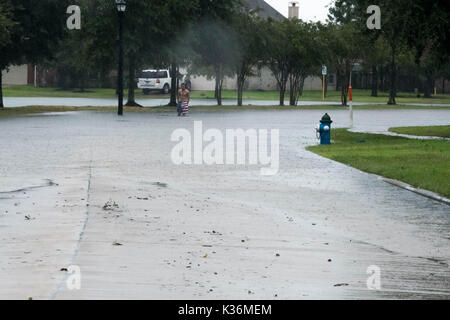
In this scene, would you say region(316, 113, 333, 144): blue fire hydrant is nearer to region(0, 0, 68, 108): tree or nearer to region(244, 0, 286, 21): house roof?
region(0, 0, 68, 108): tree

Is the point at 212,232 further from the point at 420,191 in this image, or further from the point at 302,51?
the point at 302,51

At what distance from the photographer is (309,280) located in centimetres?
841

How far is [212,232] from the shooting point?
11.1 metres

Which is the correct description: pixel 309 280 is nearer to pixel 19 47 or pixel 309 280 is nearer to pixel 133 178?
pixel 133 178

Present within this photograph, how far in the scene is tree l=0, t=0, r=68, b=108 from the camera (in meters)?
48.3

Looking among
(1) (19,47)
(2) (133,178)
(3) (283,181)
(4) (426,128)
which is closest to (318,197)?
(3) (283,181)

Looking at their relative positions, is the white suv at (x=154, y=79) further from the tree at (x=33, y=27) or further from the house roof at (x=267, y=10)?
the tree at (x=33, y=27)

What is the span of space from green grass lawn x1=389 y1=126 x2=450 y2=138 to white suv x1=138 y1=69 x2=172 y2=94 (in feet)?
168

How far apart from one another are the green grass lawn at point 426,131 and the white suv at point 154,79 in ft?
168

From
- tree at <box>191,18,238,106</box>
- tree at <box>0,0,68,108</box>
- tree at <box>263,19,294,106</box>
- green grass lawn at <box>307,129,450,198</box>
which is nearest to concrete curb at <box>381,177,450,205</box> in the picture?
green grass lawn at <box>307,129,450,198</box>

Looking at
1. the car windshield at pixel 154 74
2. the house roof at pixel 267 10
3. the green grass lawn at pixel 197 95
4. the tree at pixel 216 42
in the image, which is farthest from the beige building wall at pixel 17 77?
the tree at pixel 216 42

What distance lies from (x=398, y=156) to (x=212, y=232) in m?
11.3

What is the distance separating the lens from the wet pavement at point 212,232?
8.10 metres

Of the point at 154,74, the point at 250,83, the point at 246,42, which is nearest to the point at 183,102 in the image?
Answer: the point at 246,42
